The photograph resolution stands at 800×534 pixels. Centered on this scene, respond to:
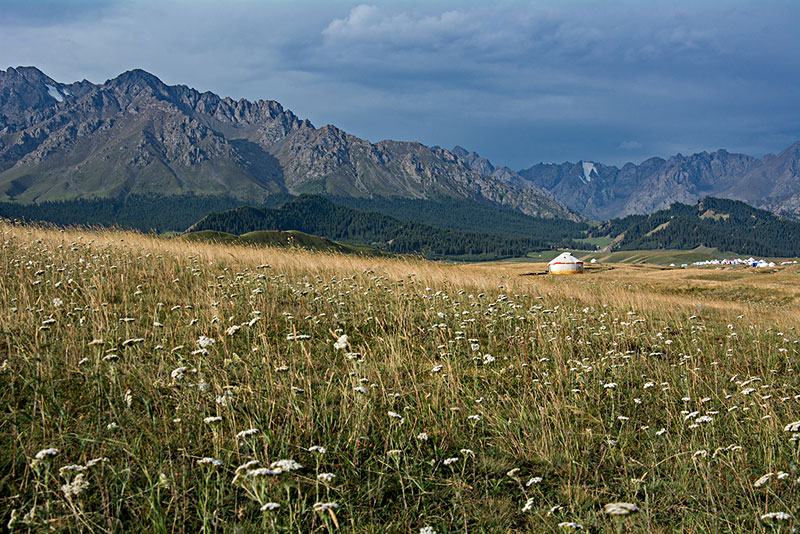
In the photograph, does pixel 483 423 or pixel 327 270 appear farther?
pixel 327 270

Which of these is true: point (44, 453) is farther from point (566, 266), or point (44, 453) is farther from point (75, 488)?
point (566, 266)

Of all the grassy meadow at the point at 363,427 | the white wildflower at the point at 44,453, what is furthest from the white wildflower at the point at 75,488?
the white wildflower at the point at 44,453

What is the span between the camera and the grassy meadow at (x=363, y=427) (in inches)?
179

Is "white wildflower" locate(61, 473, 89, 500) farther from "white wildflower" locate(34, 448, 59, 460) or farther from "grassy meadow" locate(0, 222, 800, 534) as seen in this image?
"white wildflower" locate(34, 448, 59, 460)

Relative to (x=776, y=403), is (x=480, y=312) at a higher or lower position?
higher

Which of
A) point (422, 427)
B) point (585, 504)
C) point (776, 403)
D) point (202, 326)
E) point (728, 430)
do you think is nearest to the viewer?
point (585, 504)

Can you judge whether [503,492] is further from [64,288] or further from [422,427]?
[64,288]

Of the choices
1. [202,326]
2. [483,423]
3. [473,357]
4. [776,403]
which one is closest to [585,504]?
[483,423]

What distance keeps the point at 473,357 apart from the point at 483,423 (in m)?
2.01

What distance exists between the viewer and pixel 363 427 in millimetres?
5820

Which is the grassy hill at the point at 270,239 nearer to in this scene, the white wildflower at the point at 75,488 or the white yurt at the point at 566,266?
the white wildflower at the point at 75,488

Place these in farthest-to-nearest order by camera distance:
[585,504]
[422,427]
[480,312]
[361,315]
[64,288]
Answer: [480,312], [361,315], [64,288], [422,427], [585,504]

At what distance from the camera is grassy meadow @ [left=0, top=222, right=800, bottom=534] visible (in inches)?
179

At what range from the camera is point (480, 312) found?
1221cm
